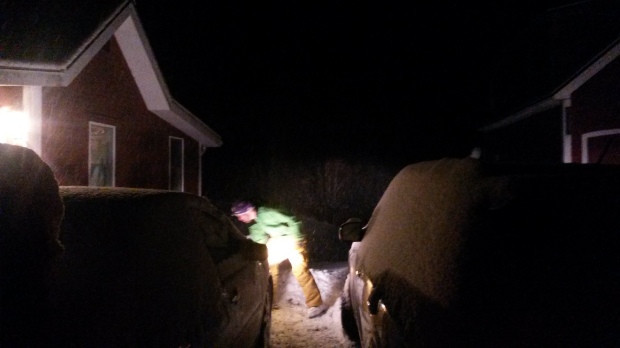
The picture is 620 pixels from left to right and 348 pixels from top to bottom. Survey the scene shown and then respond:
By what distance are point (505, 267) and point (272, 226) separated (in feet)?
18.1

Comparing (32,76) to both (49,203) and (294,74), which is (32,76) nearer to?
(49,203)

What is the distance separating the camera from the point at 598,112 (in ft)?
36.0

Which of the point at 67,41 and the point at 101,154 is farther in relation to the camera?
the point at 101,154

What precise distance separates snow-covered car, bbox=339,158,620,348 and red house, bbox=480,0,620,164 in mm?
3331

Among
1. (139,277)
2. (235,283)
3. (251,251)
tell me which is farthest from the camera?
(251,251)

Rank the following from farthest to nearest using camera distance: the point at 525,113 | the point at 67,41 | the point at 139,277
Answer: the point at 525,113 → the point at 67,41 → the point at 139,277

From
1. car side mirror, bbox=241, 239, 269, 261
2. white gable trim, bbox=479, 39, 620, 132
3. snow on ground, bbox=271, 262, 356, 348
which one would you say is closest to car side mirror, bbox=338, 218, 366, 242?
car side mirror, bbox=241, 239, 269, 261

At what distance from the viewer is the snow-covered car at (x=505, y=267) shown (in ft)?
8.54

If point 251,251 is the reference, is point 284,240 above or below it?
below

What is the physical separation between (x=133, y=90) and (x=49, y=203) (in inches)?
379

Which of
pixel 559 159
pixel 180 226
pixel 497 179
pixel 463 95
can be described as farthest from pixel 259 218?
pixel 463 95

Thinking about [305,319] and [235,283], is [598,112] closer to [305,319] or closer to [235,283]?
[305,319]

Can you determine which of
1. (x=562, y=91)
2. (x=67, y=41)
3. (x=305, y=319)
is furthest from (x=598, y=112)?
(x=67, y=41)

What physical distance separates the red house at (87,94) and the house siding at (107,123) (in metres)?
0.02
